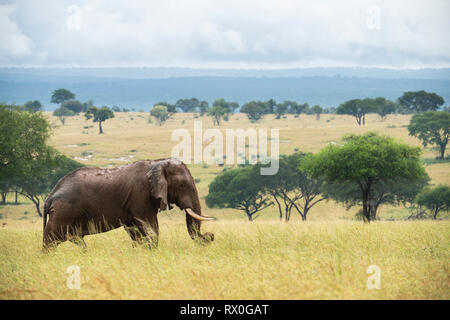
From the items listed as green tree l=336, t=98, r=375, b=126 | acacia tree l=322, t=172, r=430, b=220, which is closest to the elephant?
acacia tree l=322, t=172, r=430, b=220

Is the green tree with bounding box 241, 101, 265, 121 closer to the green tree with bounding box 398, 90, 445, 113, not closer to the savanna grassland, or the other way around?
A: the green tree with bounding box 398, 90, 445, 113

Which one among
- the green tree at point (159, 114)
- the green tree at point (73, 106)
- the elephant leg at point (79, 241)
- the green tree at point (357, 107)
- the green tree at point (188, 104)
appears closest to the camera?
the elephant leg at point (79, 241)

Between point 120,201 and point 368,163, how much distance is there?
18689 mm

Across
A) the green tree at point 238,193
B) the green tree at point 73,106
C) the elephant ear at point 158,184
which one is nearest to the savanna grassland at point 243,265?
the elephant ear at point 158,184

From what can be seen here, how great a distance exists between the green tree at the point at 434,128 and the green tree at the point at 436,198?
2962cm

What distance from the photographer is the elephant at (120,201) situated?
11.3 m

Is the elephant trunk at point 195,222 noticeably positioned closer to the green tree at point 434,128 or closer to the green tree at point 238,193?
the green tree at point 238,193

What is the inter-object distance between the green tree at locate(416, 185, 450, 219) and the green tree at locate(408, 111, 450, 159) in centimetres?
2962

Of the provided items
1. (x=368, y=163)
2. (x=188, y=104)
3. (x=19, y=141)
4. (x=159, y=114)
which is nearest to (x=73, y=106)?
(x=159, y=114)

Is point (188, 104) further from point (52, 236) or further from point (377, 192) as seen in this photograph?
point (52, 236)

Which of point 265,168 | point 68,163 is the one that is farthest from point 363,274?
point 68,163

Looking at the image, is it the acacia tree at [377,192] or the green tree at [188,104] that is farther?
the green tree at [188,104]

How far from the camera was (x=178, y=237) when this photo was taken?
12375 millimetres

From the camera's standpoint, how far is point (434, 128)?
80312mm
